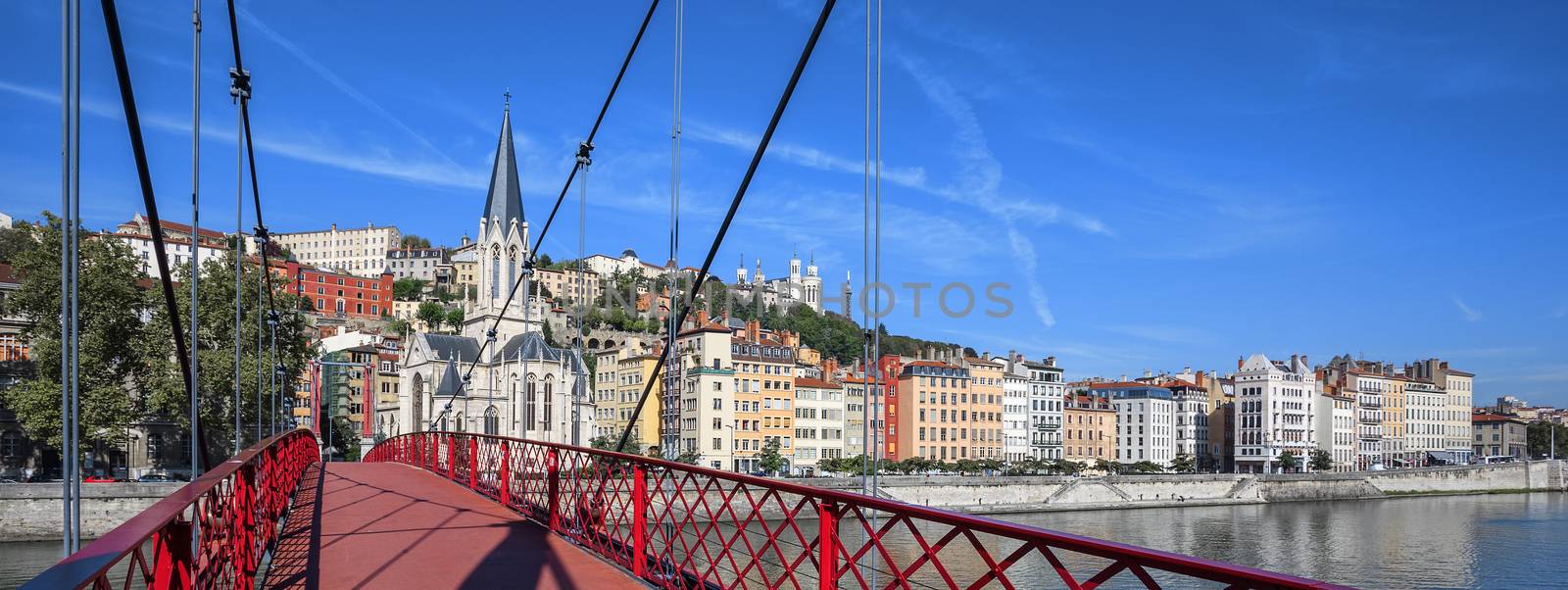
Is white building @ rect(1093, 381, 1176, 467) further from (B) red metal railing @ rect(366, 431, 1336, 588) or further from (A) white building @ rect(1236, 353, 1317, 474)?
(B) red metal railing @ rect(366, 431, 1336, 588)

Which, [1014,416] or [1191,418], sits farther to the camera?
[1191,418]

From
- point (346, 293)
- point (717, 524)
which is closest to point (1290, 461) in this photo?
point (717, 524)

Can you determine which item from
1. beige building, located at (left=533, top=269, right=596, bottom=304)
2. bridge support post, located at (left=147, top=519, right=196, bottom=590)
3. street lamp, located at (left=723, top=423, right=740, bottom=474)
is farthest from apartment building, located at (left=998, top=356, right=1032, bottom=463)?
beige building, located at (left=533, top=269, right=596, bottom=304)

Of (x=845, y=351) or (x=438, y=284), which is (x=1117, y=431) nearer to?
(x=845, y=351)

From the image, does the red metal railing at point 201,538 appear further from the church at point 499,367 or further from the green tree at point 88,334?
the church at point 499,367

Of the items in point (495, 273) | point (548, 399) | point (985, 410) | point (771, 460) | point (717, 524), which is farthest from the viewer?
point (985, 410)

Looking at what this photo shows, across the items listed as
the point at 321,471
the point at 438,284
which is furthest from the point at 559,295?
the point at 321,471

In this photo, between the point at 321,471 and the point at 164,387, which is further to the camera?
the point at 164,387

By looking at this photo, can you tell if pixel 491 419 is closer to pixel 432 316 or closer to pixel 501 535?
pixel 501 535
